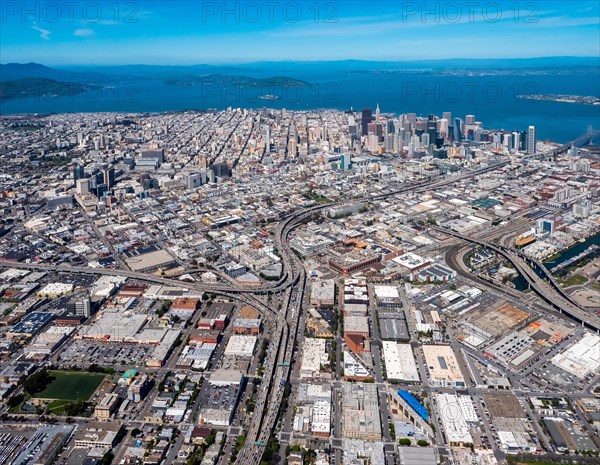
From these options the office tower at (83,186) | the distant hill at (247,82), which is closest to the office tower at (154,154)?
the office tower at (83,186)

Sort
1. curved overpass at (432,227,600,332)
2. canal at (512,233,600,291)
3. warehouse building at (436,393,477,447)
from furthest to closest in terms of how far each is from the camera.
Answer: canal at (512,233,600,291) → curved overpass at (432,227,600,332) → warehouse building at (436,393,477,447)

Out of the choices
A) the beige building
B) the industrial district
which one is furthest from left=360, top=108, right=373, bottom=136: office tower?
the beige building

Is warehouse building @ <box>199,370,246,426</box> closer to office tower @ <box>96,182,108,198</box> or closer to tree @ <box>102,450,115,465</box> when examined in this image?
Result: tree @ <box>102,450,115,465</box>

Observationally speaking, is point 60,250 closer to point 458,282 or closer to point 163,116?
point 458,282

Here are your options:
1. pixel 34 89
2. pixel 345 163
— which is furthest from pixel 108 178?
pixel 34 89

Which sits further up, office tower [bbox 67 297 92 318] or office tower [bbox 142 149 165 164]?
office tower [bbox 142 149 165 164]

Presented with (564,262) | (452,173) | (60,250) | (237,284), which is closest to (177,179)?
(60,250)

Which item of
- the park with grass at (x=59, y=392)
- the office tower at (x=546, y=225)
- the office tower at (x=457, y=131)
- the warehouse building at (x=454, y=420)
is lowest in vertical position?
the warehouse building at (x=454, y=420)

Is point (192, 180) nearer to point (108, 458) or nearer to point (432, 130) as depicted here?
point (432, 130)

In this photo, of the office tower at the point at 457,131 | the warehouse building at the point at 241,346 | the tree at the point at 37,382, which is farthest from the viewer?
the office tower at the point at 457,131

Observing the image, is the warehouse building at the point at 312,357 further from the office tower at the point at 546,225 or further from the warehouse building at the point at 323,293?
the office tower at the point at 546,225
